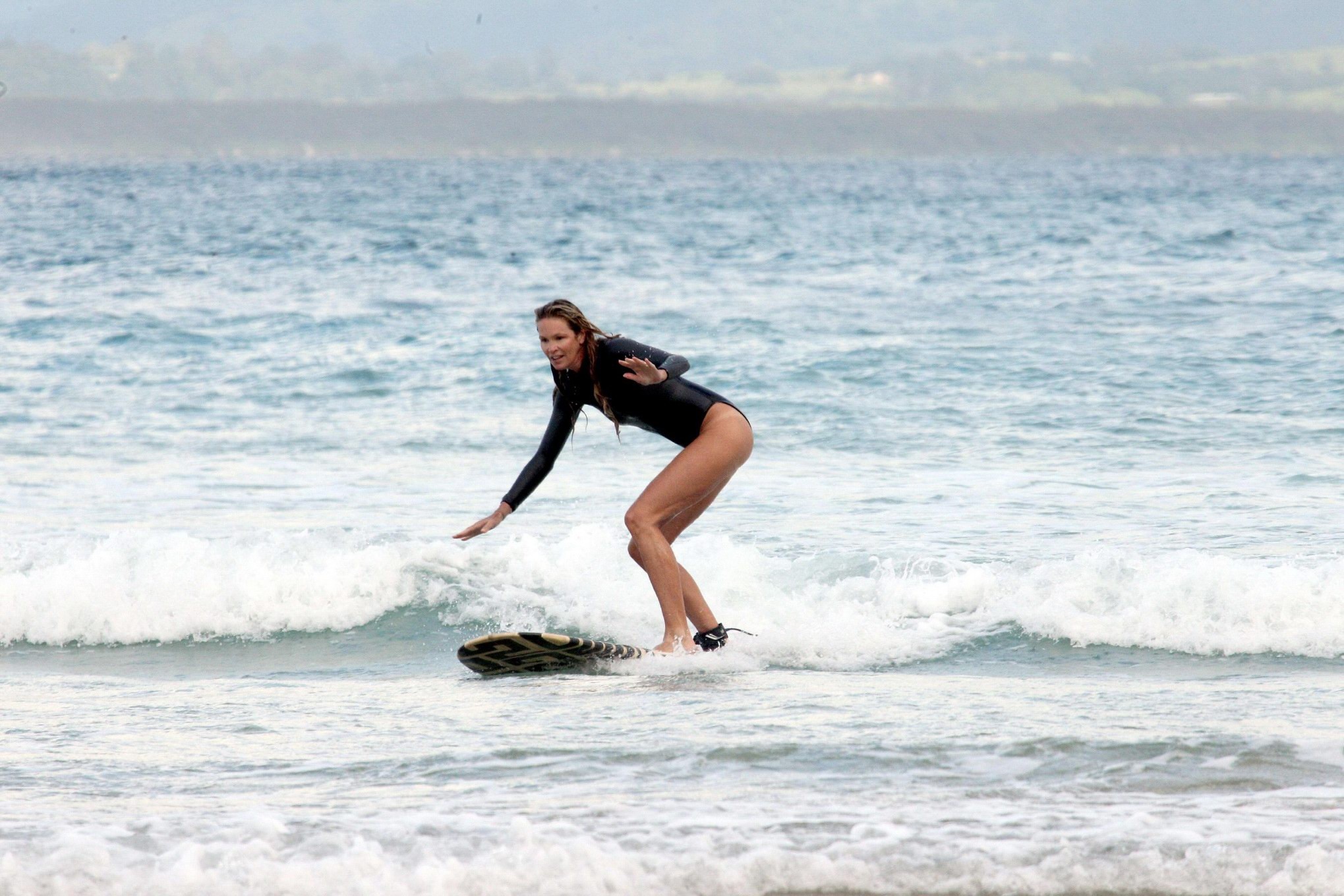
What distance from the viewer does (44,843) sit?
442 centimetres

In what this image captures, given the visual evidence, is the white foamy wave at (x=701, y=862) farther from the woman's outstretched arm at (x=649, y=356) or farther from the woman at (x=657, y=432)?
the woman's outstretched arm at (x=649, y=356)

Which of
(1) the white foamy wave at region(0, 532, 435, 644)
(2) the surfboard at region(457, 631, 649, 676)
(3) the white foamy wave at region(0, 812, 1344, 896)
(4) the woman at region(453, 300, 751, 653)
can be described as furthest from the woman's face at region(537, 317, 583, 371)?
(1) the white foamy wave at region(0, 532, 435, 644)

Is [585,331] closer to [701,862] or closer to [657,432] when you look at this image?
[657,432]

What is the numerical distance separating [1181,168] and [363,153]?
86731mm

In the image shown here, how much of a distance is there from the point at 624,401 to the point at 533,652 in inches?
49.4

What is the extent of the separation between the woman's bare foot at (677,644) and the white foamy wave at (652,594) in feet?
1.15

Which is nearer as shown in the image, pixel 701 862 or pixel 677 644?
pixel 701 862

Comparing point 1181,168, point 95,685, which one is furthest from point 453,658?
point 1181,168

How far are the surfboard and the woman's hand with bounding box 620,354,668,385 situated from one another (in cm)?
126

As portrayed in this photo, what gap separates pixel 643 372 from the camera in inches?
246

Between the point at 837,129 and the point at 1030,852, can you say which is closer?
the point at 1030,852

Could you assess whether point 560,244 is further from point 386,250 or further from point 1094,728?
point 1094,728

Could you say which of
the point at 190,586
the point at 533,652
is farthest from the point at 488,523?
the point at 190,586

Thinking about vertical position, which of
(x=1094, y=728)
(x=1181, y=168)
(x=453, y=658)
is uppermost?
(x=1181, y=168)
